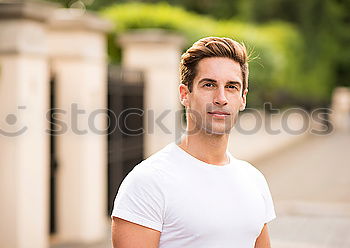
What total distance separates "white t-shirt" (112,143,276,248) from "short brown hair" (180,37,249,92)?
0.25 meters

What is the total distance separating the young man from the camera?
2.19 metres

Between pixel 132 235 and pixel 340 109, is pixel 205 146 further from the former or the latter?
pixel 340 109

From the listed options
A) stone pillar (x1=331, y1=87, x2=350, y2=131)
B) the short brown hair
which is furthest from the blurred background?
stone pillar (x1=331, y1=87, x2=350, y2=131)

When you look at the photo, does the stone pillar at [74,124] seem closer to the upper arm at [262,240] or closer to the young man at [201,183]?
the upper arm at [262,240]

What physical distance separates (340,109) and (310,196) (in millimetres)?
22675

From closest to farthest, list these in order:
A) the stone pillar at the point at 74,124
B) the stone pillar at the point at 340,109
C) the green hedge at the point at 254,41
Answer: the stone pillar at the point at 74,124 → the green hedge at the point at 254,41 → the stone pillar at the point at 340,109

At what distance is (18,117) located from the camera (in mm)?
6316

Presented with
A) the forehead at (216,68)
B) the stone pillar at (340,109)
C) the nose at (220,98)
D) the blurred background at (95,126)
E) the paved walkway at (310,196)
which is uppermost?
the forehead at (216,68)

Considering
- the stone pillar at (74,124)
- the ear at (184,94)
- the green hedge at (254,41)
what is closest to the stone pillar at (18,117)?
the stone pillar at (74,124)

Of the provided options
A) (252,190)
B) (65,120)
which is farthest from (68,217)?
(252,190)

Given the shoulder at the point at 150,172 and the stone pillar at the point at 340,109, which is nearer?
the shoulder at the point at 150,172

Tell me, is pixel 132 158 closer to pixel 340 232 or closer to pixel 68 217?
pixel 68 217

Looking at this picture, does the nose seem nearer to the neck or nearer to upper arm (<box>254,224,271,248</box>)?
the neck

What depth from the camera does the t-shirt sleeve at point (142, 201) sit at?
85.3 inches
